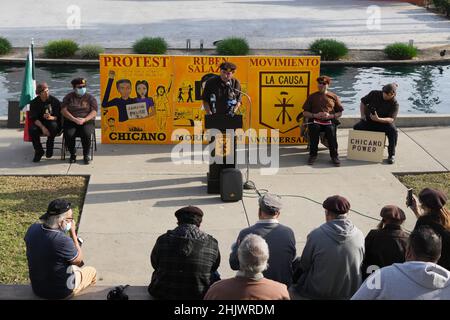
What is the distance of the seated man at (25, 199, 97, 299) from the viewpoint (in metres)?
6.70

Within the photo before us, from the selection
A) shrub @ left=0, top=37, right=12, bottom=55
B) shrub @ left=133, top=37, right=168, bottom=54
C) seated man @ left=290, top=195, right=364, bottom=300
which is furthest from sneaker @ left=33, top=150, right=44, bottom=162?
shrub @ left=0, top=37, right=12, bottom=55

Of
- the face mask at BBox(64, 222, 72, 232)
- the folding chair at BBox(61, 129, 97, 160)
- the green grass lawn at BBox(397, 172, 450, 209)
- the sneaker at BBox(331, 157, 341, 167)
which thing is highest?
the face mask at BBox(64, 222, 72, 232)

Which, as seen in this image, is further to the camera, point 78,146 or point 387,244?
point 78,146

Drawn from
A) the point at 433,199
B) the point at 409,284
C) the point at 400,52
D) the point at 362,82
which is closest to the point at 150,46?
the point at 362,82

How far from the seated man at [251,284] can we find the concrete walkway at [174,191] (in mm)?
2674

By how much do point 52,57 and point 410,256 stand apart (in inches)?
803

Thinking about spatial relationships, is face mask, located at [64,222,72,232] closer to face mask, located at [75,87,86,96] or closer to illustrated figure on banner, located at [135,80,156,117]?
face mask, located at [75,87,86,96]

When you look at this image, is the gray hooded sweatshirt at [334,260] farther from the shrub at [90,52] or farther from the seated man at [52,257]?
the shrub at [90,52]

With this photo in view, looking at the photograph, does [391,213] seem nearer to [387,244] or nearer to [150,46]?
[387,244]

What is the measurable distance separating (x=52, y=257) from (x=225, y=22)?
1052 inches

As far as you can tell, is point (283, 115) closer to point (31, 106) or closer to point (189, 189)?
point (189, 189)

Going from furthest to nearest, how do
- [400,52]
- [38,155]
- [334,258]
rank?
[400,52]
[38,155]
[334,258]

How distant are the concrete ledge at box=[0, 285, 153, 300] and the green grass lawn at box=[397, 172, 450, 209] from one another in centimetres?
540

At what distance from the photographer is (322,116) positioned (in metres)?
12.3
